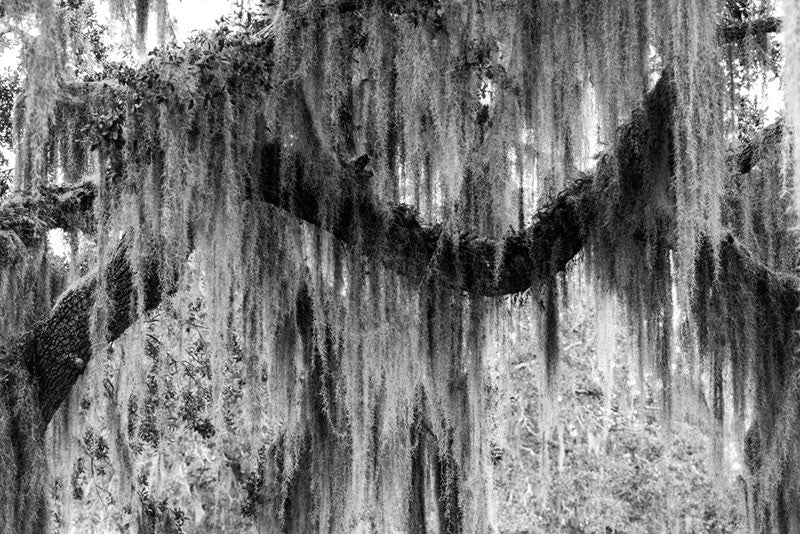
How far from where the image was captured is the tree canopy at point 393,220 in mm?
3242

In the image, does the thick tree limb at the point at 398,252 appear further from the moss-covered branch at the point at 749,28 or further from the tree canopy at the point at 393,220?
the moss-covered branch at the point at 749,28

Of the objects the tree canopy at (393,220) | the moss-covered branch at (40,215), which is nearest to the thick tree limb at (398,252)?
the tree canopy at (393,220)

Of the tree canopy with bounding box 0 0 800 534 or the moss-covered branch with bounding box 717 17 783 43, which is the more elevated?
the moss-covered branch with bounding box 717 17 783 43

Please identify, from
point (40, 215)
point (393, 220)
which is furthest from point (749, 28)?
point (40, 215)

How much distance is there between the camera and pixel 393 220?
3520 millimetres

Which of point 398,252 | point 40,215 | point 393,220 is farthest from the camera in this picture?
point 40,215

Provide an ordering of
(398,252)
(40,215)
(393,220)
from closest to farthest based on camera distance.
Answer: (393,220) → (398,252) → (40,215)

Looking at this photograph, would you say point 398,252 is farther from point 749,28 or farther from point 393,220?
point 749,28

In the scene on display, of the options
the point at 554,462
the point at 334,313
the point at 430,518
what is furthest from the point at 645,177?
the point at 554,462

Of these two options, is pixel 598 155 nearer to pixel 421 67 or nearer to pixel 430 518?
pixel 421 67

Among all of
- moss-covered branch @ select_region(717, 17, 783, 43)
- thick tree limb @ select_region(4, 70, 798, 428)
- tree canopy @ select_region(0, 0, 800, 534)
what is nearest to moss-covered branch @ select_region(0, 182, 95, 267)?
tree canopy @ select_region(0, 0, 800, 534)

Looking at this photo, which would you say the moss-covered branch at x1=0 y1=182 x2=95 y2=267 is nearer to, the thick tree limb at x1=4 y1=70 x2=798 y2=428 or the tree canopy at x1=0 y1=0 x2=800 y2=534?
the tree canopy at x1=0 y1=0 x2=800 y2=534

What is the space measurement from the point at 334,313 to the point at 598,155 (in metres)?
1.15

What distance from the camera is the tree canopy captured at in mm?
3242
